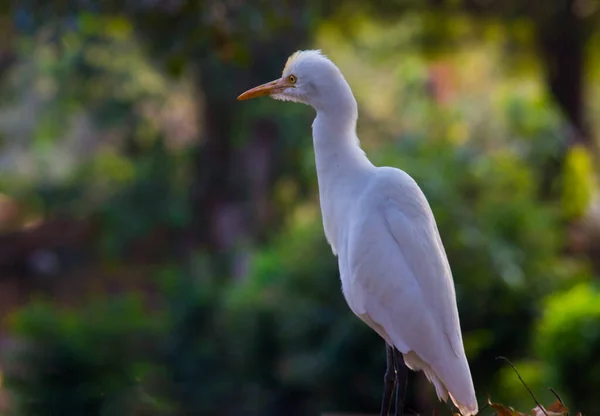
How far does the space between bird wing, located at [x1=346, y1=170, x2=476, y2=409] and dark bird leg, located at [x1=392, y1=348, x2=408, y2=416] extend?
0.27ft

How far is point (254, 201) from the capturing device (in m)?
9.45

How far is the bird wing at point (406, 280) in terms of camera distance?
2586 millimetres

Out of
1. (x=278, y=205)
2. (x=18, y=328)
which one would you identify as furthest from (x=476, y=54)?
(x=18, y=328)

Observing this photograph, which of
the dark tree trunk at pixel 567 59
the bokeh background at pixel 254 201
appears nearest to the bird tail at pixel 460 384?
the bokeh background at pixel 254 201

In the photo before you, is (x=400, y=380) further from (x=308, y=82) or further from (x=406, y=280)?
(x=308, y=82)

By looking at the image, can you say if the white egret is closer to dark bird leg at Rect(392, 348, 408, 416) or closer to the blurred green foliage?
dark bird leg at Rect(392, 348, 408, 416)

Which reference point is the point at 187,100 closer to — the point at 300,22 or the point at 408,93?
the point at 408,93

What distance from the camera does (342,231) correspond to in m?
2.78

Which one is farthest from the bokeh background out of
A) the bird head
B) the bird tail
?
the bird tail

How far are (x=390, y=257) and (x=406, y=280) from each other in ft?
0.27

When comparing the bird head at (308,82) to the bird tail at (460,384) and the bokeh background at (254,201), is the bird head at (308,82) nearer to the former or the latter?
the bird tail at (460,384)

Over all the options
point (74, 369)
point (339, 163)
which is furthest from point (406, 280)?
point (74, 369)

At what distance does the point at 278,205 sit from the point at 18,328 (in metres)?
3.77

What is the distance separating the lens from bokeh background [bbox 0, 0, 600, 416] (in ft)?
19.4
